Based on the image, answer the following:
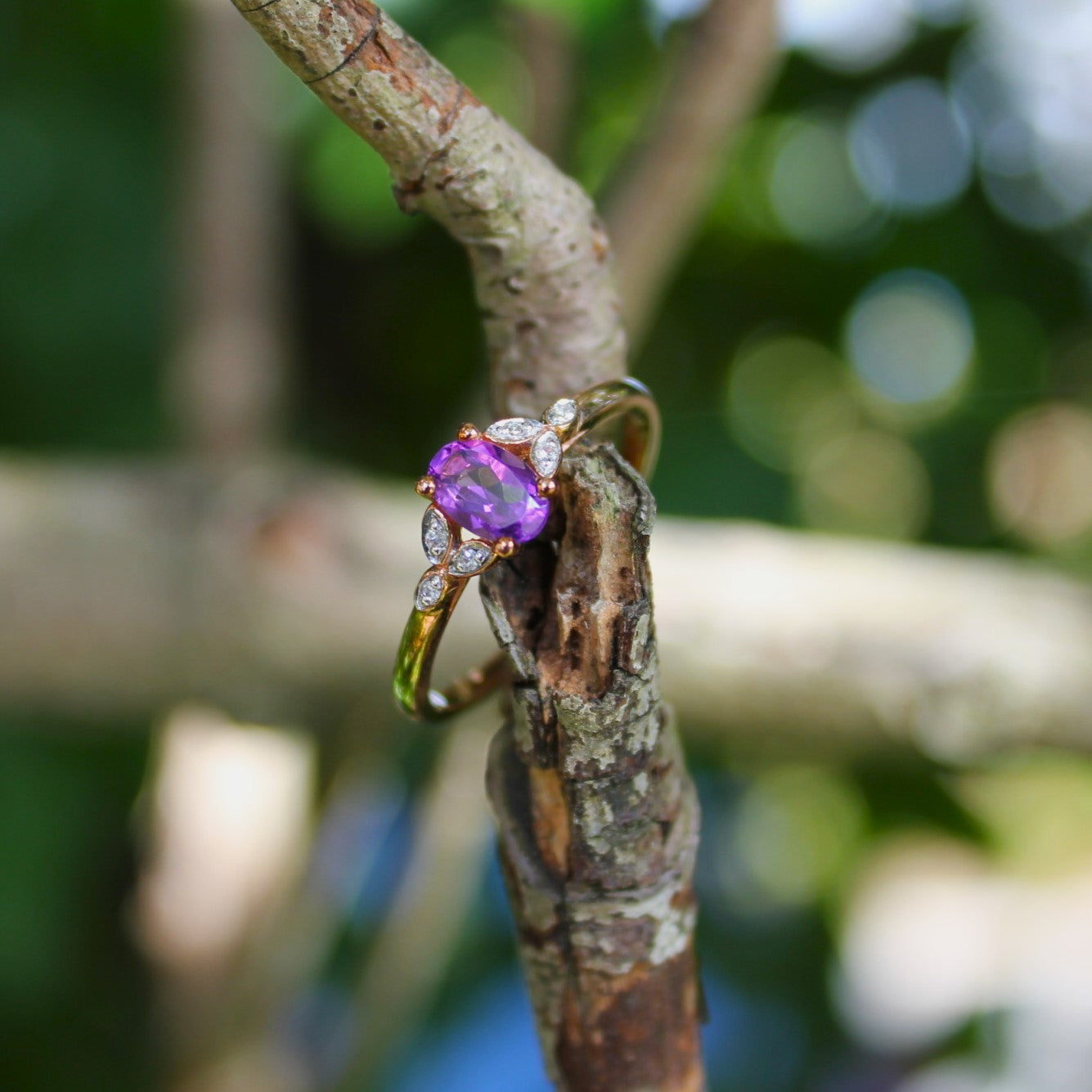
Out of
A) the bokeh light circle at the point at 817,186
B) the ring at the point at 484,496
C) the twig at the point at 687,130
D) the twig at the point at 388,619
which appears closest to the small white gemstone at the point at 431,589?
the ring at the point at 484,496

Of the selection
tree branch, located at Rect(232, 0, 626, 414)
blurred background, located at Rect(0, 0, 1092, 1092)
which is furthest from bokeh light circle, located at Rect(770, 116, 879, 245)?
tree branch, located at Rect(232, 0, 626, 414)

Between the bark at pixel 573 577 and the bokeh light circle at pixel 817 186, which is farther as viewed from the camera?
the bokeh light circle at pixel 817 186

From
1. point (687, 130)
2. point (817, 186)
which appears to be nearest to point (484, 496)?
point (687, 130)

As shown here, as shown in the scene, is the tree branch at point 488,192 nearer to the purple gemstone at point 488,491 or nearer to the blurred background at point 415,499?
the purple gemstone at point 488,491

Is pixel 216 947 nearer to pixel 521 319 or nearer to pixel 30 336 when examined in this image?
pixel 30 336

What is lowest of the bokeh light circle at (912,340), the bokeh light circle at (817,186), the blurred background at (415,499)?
the blurred background at (415,499)

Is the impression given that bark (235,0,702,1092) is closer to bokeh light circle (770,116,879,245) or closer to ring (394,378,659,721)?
ring (394,378,659,721)
